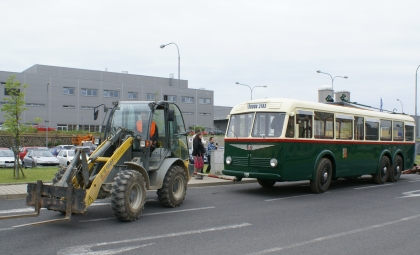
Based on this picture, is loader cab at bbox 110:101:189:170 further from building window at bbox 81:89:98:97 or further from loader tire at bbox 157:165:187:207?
building window at bbox 81:89:98:97

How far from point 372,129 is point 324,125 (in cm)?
355

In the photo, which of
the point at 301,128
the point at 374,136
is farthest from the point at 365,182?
the point at 301,128

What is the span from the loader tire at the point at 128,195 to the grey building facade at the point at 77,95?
47.7 metres

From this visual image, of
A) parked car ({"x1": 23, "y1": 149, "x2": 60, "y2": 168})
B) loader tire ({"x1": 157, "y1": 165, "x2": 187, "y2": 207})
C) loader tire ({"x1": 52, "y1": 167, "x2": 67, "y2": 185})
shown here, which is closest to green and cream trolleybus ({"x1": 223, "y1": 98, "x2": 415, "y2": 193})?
loader tire ({"x1": 157, "y1": 165, "x2": 187, "y2": 207})

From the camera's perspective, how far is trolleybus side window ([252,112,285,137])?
12459 millimetres

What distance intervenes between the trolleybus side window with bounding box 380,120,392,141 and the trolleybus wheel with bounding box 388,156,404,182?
4.14 ft

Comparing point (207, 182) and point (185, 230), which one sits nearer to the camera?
point (185, 230)

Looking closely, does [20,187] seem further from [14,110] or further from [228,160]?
[228,160]

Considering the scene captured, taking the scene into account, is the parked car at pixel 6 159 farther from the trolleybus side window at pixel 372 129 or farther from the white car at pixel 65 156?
the trolleybus side window at pixel 372 129

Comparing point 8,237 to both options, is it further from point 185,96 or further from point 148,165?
point 185,96

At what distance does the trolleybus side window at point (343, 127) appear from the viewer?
14305 millimetres

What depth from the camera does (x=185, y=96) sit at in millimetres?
80625

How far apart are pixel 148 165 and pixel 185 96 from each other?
71151mm

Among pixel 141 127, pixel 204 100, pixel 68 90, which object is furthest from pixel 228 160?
pixel 204 100
